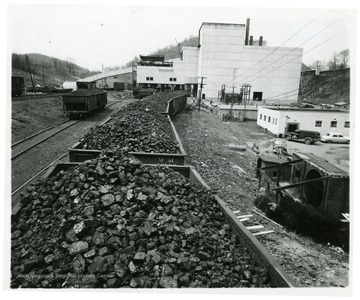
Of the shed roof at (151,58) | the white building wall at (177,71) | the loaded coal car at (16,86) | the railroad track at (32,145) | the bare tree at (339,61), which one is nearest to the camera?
the railroad track at (32,145)

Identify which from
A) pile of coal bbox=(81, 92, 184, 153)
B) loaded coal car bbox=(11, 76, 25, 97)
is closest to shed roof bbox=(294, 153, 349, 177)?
pile of coal bbox=(81, 92, 184, 153)

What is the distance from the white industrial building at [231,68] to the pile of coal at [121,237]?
1527 inches

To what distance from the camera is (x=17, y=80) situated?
23406 mm

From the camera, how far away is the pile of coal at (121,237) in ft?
11.0

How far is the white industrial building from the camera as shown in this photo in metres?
41.7

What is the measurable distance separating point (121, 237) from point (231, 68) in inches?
1693

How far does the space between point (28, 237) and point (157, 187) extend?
7.44 feet

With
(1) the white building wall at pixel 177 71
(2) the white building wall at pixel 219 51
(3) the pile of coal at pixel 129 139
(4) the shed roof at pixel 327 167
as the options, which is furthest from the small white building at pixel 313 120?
(1) the white building wall at pixel 177 71

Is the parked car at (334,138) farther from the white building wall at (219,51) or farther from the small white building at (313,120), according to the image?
the white building wall at (219,51)

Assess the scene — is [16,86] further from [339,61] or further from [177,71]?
[339,61]

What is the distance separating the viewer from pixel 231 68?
4312 cm

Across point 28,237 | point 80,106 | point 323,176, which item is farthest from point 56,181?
point 80,106

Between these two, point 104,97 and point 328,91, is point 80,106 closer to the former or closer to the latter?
point 104,97

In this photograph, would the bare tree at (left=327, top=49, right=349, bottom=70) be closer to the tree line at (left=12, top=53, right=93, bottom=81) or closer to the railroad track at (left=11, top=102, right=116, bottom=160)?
the tree line at (left=12, top=53, right=93, bottom=81)
